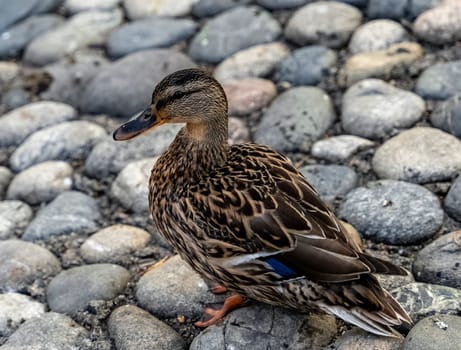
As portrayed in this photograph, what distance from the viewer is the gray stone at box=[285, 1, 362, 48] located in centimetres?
544

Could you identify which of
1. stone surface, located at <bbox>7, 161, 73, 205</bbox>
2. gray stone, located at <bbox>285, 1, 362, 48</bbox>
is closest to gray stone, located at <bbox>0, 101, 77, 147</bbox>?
stone surface, located at <bbox>7, 161, 73, 205</bbox>

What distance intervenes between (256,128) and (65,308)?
1738 mm

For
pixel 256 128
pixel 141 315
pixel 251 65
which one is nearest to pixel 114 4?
pixel 251 65

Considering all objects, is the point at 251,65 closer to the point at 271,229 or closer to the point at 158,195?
the point at 158,195

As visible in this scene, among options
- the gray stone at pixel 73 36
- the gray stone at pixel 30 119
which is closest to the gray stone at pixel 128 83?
the gray stone at pixel 30 119

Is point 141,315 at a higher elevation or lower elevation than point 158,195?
lower

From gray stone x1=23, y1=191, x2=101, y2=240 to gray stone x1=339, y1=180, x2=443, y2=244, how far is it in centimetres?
141

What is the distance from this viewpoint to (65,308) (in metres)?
3.73

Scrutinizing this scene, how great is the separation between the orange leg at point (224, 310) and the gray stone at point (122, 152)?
1.47 m

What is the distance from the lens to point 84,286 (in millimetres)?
3777

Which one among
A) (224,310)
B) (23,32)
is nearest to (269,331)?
(224,310)

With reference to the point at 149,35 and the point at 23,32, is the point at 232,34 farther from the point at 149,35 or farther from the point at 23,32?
the point at 23,32

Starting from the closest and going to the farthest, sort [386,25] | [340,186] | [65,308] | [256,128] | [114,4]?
[65,308] → [340,186] → [256,128] → [386,25] → [114,4]

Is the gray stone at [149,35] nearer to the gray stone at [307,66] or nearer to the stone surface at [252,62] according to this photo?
the stone surface at [252,62]
